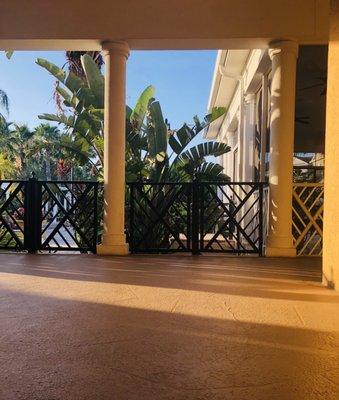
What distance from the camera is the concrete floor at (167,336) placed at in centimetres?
189

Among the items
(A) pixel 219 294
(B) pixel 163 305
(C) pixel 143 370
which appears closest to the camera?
(C) pixel 143 370

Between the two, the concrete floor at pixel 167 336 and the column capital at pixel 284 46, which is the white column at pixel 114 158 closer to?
the concrete floor at pixel 167 336

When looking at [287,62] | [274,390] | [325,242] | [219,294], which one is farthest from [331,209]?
[287,62]

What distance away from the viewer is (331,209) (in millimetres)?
4035

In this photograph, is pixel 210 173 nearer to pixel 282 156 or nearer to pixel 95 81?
pixel 282 156

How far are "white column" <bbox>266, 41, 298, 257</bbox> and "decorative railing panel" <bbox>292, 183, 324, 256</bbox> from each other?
0.41 m

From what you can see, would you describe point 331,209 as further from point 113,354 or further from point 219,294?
point 113,354

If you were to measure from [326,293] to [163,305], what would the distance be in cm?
157

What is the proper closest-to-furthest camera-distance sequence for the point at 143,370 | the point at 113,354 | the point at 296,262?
1. the point at 143,370
2. the point at 113,354
3. the point at 296,262

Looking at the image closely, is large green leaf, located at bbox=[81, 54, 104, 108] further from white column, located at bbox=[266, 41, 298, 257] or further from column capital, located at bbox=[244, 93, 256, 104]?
column capital, located at bbox=[244, 93, 256, 104]

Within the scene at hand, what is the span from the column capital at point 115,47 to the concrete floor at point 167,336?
335 cm

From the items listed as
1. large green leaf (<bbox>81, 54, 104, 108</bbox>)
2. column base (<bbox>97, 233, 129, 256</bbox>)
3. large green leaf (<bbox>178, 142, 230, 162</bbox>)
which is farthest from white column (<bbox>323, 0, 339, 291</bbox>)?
large green leaf (<bbox>81, 54, 104, 108</bbox>)

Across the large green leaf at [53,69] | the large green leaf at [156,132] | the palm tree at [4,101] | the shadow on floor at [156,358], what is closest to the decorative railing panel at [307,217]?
the large green leaf at [156,132]

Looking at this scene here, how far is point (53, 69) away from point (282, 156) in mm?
4792
